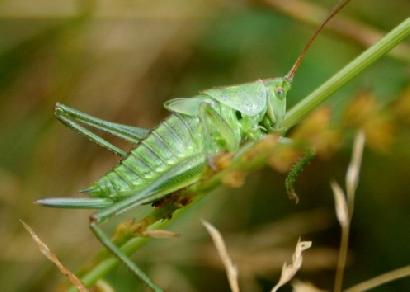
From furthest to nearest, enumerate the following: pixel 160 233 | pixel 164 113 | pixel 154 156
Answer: pixel 164 113 < pixel 154 156 < pixel 160 233

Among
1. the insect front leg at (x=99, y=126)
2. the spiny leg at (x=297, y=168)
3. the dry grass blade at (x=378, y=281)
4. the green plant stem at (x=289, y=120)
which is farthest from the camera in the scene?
the insect front leg at (x=99, y=126)

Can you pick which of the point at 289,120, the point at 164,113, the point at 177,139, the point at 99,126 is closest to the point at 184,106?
the point at 177,139

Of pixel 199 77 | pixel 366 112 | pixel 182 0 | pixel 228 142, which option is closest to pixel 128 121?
pixel 199 77

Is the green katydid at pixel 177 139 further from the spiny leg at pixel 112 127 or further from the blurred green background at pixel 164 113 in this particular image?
the blurred green background at pixel 164 113

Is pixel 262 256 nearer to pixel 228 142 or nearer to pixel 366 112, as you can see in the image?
pixel 228 142

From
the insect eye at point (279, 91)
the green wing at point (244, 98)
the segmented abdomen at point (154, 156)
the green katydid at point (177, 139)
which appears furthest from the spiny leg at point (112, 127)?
the insect eye at point (279, 91)

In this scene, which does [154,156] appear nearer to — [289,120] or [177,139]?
[177,139]
